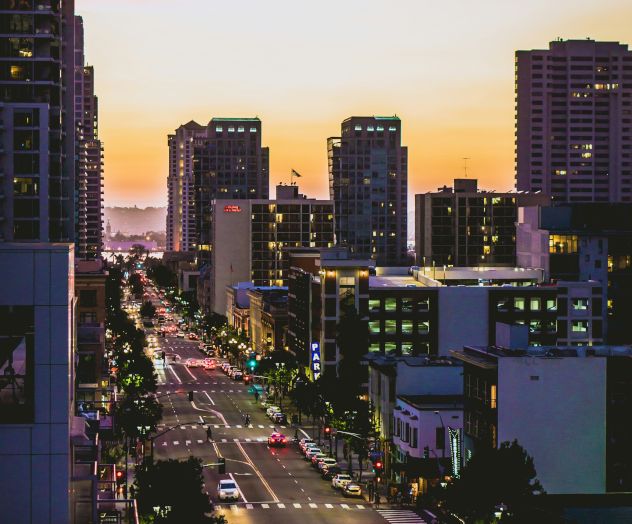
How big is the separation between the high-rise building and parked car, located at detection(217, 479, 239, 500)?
113ft

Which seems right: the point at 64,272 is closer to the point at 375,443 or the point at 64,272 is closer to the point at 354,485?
the point at 354,485

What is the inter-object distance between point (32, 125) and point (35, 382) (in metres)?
85.8

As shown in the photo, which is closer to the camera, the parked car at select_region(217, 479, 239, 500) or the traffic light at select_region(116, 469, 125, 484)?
the parked car at select_region(217, 479, 239, 500)

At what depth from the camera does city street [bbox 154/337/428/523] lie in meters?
Result: 102

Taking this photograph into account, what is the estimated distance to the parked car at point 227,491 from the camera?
10688 cm

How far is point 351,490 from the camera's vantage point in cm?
11125

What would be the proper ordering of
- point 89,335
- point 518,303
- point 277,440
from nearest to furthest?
point 277,440, point 89,335, point 518,303

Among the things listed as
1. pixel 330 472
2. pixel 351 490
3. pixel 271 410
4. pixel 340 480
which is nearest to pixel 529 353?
pixel 351 490

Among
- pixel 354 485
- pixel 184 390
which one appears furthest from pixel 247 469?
pixel 184 390

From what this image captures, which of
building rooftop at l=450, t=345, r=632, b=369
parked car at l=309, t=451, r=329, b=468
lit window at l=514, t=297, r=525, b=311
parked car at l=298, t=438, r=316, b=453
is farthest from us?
lit window at l=514, t=297, r=525, b=311

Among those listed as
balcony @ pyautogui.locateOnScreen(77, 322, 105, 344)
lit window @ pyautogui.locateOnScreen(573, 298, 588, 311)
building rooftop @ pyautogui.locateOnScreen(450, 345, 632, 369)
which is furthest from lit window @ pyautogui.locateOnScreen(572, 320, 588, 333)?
building rooftop @ pyautogui.locateOnScreen(450, 345, 632, 369)

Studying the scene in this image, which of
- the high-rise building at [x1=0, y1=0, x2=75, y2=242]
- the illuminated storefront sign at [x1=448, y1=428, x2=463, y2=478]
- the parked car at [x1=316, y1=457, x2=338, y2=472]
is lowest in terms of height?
the parked car at [x1=316, y1=457, x2=338, y2=472]

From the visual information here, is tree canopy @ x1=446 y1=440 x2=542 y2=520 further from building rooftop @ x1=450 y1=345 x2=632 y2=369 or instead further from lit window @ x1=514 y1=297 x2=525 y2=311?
lit window @ x1=514 y1=297 x2=525 y2=311

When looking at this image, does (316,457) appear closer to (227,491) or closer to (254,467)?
(254,467)
